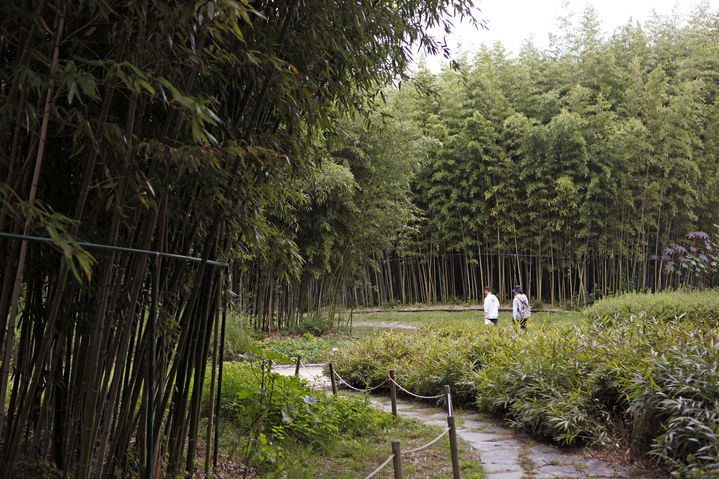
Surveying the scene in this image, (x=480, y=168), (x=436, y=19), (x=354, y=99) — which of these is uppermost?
(x=480, y=168)

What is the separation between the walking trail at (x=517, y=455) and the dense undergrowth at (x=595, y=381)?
0.41ft

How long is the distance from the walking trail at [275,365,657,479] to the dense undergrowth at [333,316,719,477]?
126 millimetres

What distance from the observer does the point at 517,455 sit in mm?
3695

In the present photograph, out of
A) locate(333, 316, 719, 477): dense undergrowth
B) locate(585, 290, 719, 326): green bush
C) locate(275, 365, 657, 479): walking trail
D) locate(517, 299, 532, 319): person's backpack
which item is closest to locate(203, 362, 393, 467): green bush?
locate(275, 365, 657, 479): walking trail

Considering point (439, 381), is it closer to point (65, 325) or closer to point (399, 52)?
point (399, 52)

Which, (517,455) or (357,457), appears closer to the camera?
(357,457)

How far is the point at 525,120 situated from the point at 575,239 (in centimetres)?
285

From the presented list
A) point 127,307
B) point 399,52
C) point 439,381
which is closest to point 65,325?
point 127,307

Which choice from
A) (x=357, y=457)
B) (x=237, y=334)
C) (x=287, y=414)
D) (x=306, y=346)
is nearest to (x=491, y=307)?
(x=306, y=346)

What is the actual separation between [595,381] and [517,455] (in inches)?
30.6

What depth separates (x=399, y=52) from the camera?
3.01 metres

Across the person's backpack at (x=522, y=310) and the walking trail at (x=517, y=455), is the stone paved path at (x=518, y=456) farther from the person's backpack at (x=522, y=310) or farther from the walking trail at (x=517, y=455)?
the person's backpack at (x=522, y=310)

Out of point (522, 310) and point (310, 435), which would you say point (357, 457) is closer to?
point (310, 435)

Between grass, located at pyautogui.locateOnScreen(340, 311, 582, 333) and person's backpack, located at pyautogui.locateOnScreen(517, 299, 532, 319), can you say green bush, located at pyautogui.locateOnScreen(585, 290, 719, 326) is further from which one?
grass, located at pyautogui.locateOnScreen(340, 311, 582, 333)
